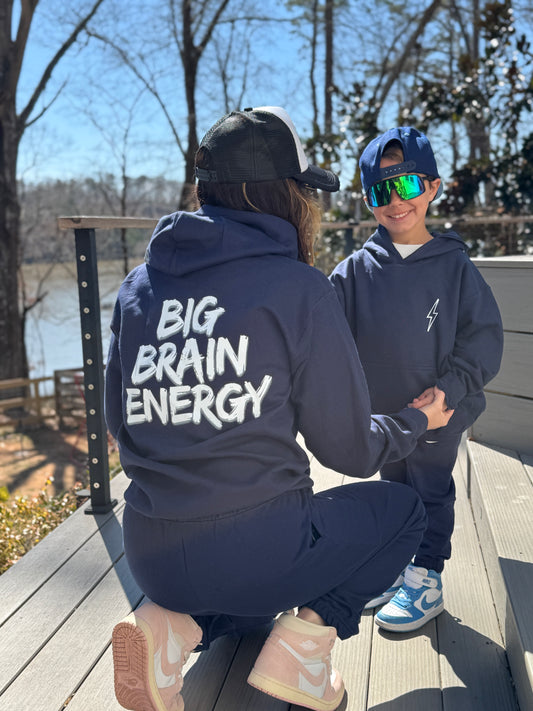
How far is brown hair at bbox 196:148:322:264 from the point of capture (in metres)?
1.31

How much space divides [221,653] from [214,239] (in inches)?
37.5

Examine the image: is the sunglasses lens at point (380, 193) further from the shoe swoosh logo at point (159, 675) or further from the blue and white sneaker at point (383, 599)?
the shoe swoosh logo at point (159, 675)

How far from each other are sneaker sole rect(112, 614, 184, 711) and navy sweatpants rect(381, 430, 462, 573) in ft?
2.60

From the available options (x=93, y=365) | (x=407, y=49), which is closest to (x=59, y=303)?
(x=407, y=49)

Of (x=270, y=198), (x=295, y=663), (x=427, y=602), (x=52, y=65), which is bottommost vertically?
(x=427, y=602)

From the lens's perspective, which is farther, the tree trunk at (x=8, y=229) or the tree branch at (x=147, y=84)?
A: the tree branch at (x=147, y=84)

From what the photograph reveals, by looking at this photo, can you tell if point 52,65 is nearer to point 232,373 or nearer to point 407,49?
point 407,49

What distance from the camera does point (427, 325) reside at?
1.75 m

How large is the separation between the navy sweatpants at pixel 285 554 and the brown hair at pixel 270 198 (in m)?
0.53

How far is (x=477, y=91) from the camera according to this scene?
762cm

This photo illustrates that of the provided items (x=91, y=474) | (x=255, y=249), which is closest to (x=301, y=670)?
(x=255, y=249)

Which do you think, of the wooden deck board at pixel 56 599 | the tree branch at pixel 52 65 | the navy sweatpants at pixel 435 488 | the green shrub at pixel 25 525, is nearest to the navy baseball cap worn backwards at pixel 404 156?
the navy sweatpants at pixel 435 488

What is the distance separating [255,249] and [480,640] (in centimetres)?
106

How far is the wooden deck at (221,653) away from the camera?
1413mm
